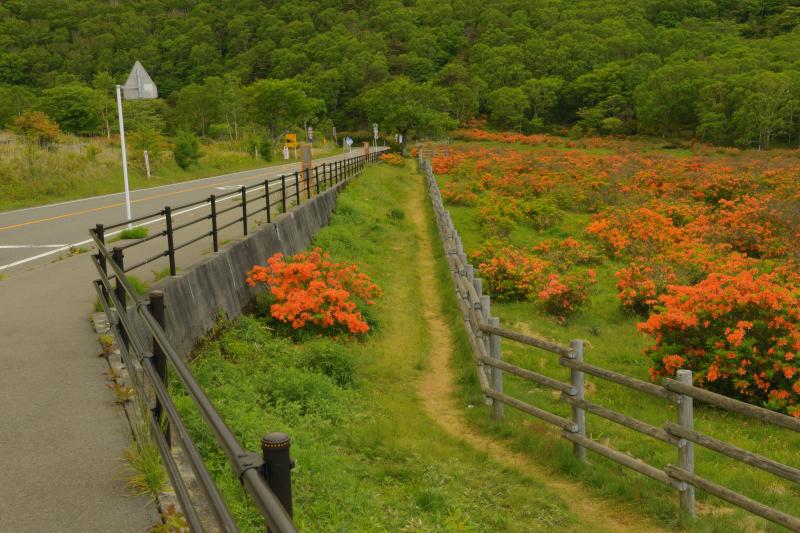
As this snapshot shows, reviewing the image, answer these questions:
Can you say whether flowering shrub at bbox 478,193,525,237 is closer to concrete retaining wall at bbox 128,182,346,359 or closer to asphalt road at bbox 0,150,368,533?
concrete retaining wall at bbox 128,182,346,359

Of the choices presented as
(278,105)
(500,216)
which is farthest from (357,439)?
(278,105)

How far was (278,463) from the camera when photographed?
2.01 m

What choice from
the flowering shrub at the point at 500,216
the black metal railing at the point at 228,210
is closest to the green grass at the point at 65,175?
the black metal railing at the point at 228,210

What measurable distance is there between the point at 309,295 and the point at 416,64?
141 m

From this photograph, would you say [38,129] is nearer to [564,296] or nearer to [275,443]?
[564,296]

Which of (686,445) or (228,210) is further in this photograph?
(228,210)

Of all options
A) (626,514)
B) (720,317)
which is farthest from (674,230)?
(626,514)

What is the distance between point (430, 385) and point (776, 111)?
244 feet

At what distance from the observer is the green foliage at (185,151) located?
117 feet

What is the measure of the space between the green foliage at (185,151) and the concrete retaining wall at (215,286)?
2280 centimetres

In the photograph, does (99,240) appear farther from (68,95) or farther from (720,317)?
(68,95)

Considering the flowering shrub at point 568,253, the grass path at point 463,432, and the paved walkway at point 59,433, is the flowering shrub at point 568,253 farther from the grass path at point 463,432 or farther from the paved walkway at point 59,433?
the paved walkway at point 59,433

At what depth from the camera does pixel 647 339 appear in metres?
11.7

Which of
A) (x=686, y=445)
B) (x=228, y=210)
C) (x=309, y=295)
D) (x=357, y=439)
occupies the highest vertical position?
(x=228, y=210)
